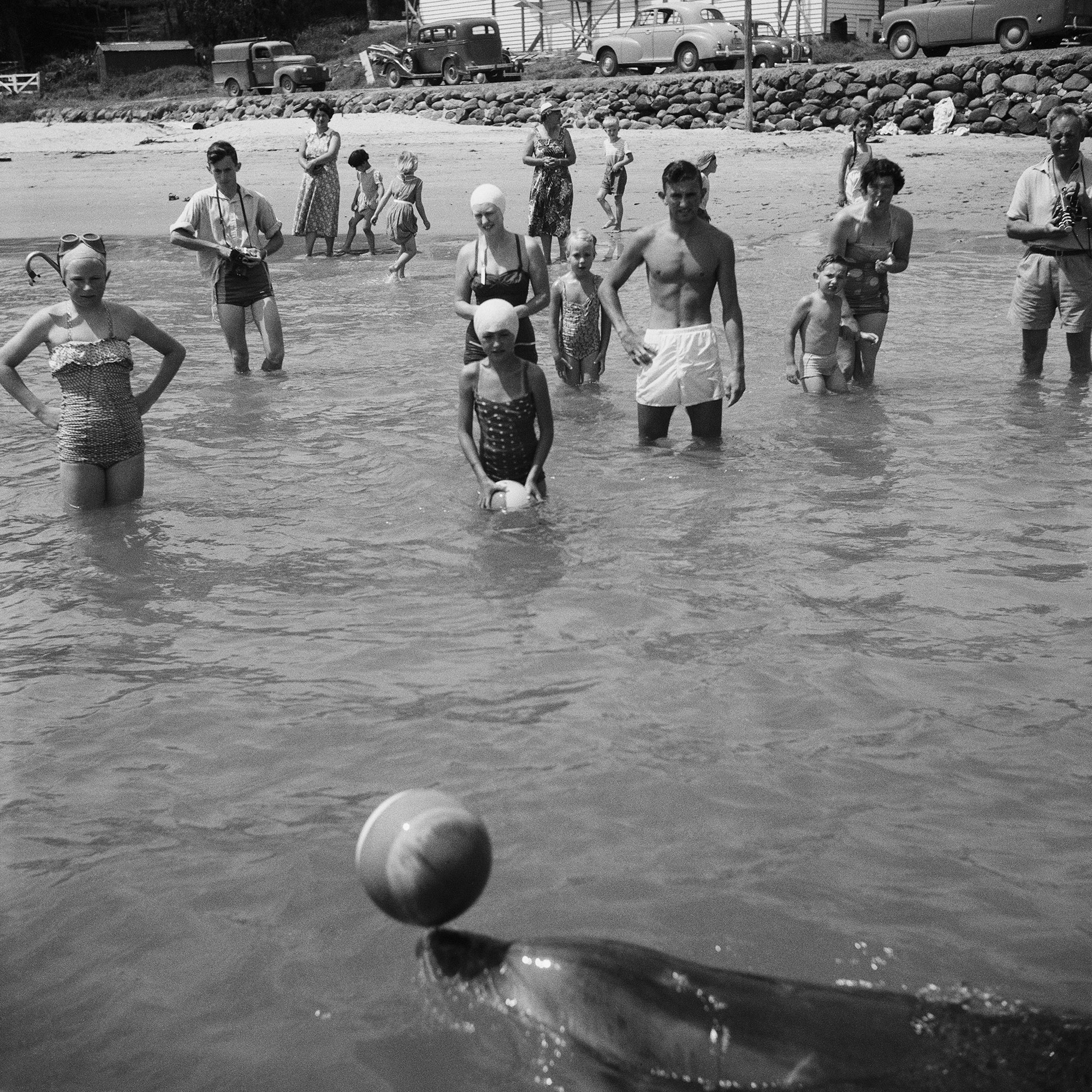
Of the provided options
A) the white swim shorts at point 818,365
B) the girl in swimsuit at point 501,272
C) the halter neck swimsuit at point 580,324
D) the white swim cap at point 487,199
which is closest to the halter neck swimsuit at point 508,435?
the girl in swimsuit at point 501,272

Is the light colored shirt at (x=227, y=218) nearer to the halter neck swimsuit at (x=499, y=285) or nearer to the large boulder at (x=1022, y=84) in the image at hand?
the halter neck swimsuit at (x=499, y=285)

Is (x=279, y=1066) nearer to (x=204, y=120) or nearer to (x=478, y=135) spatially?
(x=478, y=135)

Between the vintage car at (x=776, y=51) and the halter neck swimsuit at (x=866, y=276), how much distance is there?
21.7 meters

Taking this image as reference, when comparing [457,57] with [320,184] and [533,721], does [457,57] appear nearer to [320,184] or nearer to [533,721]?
[320,184]

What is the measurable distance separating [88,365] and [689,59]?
88.8 feet

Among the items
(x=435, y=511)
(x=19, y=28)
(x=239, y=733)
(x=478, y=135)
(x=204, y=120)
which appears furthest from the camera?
(x=19, y=28)

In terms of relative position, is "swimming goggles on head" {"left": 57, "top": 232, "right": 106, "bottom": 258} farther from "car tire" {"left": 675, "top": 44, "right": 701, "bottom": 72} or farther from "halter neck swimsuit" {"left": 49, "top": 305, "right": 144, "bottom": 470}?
"car tire" {"left": 675, "top": 44, "right": 701, "bottom": 72}

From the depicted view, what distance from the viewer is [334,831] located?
13.3 feet

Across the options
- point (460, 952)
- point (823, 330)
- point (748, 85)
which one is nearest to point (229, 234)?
point (823, 330)

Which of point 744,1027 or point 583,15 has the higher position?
point 583,15

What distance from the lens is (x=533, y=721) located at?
15.5ft

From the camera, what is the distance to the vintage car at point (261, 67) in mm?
39031

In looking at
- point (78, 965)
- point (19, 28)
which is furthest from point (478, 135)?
point (19, 28)

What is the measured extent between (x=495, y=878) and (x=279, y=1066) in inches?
33.4
